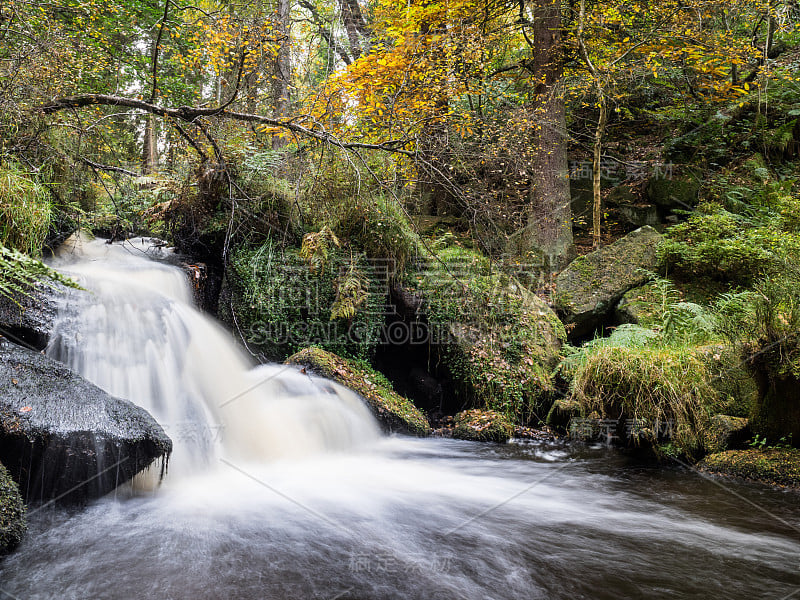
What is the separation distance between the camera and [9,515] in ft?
8.88

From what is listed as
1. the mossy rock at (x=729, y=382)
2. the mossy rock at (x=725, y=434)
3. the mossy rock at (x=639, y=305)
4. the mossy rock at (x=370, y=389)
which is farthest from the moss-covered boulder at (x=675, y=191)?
the mossy rock at (x=370, y=389)

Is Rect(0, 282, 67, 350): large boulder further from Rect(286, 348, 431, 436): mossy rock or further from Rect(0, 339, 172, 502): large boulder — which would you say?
Rect(286, 348, 431, 436): mossy rock

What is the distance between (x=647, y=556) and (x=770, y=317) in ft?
8.03

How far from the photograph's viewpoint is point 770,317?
4.04 meters

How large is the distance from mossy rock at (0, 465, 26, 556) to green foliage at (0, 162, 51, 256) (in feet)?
9.40

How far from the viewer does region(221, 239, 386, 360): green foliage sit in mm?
6336

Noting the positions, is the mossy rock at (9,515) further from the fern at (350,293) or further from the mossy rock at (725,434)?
the mossy rock at (725,434)

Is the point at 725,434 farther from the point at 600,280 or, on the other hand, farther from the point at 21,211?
the point at 21,211

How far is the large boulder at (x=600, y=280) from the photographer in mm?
7973

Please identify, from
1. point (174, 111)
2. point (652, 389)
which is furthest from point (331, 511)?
point (174, 111)

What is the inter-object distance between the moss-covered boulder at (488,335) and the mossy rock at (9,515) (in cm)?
476

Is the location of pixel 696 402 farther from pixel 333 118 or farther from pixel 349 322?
pixel 333 118

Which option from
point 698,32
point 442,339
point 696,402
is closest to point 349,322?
point 442,339

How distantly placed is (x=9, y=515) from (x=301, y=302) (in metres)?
4.11
